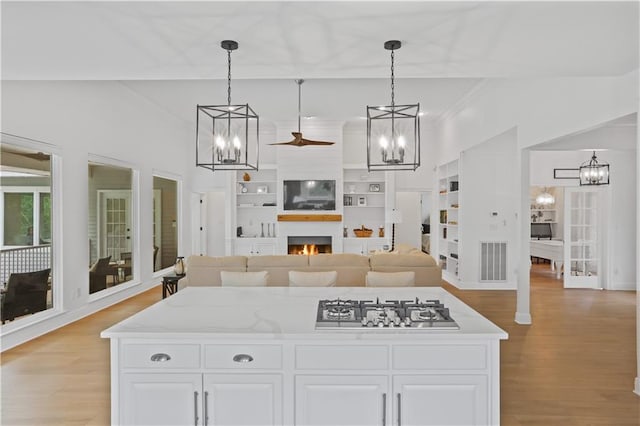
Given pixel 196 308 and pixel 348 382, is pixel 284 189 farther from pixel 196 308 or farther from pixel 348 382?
pixel 348 382

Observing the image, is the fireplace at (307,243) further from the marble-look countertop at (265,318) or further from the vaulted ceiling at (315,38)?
the marble-look countertop at (265,318)

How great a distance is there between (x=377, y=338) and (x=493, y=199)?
19.9ft

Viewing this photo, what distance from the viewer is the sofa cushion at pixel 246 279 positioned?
3.91 metres

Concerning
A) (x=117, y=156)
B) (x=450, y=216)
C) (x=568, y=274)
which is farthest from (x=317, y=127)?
(x=568, y=274)

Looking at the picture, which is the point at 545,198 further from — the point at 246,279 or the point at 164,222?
the point at 246,279

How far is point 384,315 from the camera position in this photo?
90.8 inches

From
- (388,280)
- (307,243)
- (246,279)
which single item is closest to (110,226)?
(246,279)

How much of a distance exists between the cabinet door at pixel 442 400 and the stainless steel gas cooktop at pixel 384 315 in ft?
0.87

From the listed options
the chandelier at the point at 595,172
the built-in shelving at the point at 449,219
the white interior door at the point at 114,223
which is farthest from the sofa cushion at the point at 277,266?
the chandelier at the point at 595,172

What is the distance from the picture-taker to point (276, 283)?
196 inches

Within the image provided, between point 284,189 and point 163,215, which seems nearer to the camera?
point 163,215

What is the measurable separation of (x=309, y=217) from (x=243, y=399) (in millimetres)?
6893

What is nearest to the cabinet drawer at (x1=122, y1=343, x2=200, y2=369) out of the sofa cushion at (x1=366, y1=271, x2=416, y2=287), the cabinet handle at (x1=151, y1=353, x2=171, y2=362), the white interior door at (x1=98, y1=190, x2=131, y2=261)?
the cabinet handle at (x1=151, y1=353, x2=171, y2=362)

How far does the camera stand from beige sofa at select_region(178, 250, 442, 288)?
195 inches
